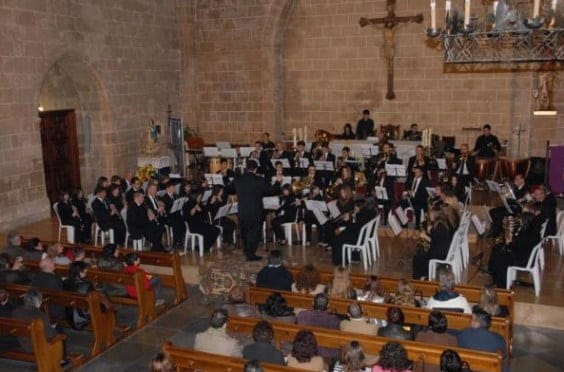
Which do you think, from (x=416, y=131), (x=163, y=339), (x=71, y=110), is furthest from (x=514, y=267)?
(x=71, y=110)

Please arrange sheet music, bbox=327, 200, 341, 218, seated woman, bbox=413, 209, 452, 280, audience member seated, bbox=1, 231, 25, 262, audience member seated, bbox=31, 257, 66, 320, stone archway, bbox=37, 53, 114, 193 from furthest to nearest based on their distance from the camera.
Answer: stone archway, bbox=37, 53, 114, 193, sheet music, bbox=327, 200, 341, 218, audience member seated, bbox=1, 231, 25, 262, seated woman, bbox=413, 209, 452, 280, audience member seated, bbox=31, 257, 66, 320

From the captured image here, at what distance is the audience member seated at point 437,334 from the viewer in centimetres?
624

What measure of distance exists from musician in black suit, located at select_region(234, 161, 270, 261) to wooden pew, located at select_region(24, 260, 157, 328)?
250 centimetres

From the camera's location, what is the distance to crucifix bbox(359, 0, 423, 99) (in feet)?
60.2

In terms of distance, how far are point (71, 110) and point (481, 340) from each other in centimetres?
1394

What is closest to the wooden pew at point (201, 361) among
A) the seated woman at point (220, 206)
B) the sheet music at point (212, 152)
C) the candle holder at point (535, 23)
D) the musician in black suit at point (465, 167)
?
the candle holder at point (535, 23)

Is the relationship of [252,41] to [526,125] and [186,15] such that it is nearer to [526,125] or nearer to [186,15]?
[186,15]

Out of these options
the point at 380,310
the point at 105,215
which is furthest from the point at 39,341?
the point at 105,215

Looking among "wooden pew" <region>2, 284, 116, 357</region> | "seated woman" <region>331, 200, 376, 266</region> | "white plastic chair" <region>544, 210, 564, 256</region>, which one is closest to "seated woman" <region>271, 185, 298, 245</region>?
"seated woman" <region>331, 200, 376, 266</region>

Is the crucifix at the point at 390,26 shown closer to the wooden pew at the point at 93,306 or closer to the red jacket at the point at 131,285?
the red jacket at the point at 131,285

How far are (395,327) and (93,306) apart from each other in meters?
3.79

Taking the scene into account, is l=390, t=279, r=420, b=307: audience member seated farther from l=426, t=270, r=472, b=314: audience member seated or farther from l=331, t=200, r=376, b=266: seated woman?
l=331, t=200, r=376, b=266: seated woman

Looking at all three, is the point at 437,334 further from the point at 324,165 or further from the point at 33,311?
the point at 324,165

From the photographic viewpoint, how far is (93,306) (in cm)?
772
